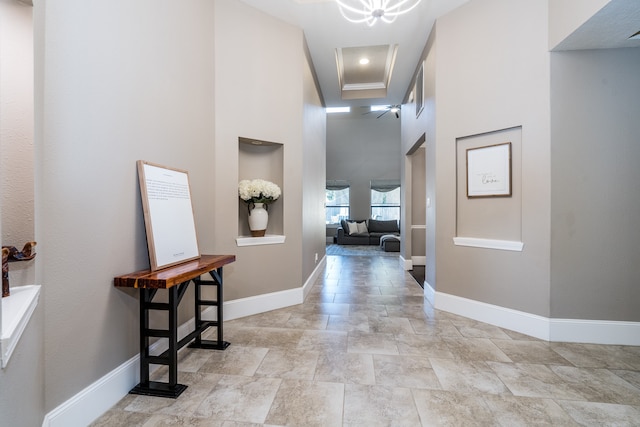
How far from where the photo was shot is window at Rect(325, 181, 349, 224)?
38.4ft

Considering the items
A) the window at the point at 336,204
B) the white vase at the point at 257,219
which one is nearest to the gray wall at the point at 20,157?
the white vase at the point at 257,219

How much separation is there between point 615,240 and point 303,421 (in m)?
3.02

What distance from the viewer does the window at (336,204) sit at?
11.7 metres

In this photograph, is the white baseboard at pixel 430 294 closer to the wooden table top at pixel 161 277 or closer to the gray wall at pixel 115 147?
the gray wall at pixel 115 147

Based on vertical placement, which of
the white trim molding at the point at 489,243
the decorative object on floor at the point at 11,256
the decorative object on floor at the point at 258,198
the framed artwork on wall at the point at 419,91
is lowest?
the white trim molding at the point at 489,243

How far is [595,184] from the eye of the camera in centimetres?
265

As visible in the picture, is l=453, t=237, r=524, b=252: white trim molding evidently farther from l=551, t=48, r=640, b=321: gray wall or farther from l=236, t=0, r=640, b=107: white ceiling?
l=236, t=0, r=640, b=107: white ceiling

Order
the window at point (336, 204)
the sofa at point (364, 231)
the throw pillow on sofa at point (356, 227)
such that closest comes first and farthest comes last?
the sofa at point (364, 231) → the throw pillow on sofa at point (356, 227) → the window at point (336, 204)

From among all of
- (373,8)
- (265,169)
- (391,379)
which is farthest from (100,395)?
(373,8)

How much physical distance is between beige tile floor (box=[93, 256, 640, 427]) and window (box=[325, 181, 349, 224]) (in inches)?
336

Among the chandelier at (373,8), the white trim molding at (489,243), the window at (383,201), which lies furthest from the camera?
the window at (383,201)

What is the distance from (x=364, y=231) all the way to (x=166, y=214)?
8.92 metres

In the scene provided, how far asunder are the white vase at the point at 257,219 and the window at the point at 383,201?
8.59m

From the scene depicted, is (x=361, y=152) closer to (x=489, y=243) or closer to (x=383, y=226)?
(x=383, y=226)
